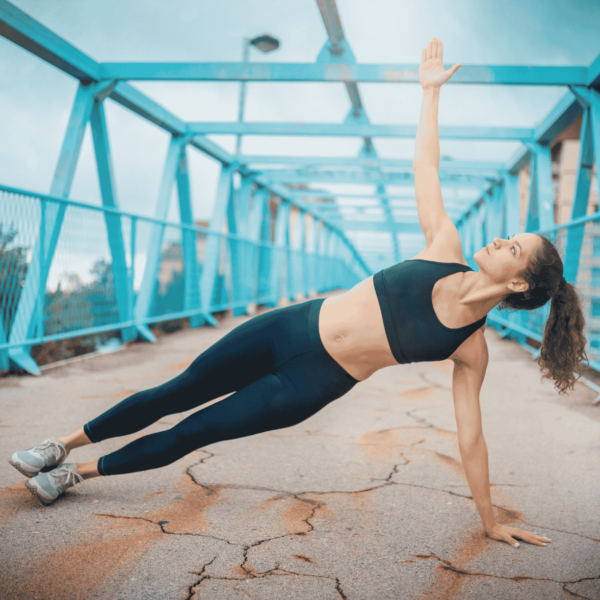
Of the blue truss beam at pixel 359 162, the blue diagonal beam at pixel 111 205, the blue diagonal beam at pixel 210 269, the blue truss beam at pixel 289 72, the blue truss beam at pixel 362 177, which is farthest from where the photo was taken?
the blue truss beam at pixel 362 177

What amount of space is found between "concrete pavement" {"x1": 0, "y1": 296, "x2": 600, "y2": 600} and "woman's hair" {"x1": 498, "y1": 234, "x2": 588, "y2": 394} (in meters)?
0.65

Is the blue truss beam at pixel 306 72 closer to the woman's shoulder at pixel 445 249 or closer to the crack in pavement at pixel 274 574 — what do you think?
the woman's shoulder at pixel 445 249

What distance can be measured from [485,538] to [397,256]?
106ft

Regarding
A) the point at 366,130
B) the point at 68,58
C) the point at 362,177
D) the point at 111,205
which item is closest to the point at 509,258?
the point at 68,58

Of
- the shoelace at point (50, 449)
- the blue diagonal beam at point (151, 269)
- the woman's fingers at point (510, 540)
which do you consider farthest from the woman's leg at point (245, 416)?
the blue diagonal beam at point (151, 269)

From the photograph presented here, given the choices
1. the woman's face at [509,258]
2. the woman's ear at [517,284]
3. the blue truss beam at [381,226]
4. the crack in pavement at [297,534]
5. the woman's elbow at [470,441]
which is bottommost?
the crack in pavement at [297,534]

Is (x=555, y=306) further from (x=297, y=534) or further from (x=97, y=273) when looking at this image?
(x=97, y=273)

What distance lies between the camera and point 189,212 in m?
8.52

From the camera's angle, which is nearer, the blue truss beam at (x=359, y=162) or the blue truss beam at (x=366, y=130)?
the blue truss beam at (x=366, y=130)

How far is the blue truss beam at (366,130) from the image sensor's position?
7.66 meters

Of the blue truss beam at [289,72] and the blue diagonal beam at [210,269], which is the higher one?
the blue truss beam at [289,72]

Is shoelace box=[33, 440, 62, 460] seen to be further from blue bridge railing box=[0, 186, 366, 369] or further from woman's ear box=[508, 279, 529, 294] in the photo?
blue bridge railing box=[0, 186, 366, 369]

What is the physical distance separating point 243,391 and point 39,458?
877mm

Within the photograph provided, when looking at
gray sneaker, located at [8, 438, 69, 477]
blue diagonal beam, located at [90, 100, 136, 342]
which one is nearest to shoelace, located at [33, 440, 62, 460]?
gray sneaker, located at [8, 438, 69, 477]
